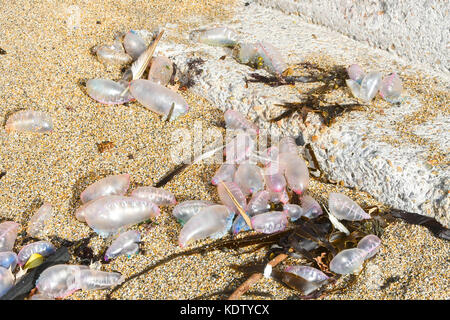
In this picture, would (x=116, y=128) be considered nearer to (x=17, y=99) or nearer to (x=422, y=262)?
(x=17, y=99)

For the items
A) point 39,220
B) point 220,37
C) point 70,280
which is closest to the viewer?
point 70,280

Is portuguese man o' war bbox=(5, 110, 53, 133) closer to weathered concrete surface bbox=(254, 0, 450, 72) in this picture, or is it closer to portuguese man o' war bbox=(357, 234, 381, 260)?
portuguese man o' war bbox=(357, 234, 381, 260)

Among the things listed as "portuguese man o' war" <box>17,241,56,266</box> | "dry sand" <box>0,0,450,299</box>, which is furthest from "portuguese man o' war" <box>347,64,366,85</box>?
"portuguese man o' war" <box>17,241,56,266</box>

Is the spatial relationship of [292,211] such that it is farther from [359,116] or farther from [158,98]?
[158,98]

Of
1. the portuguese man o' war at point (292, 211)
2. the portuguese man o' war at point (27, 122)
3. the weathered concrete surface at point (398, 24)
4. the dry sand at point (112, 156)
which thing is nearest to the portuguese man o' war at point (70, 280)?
the dry sand at point (112, 156)

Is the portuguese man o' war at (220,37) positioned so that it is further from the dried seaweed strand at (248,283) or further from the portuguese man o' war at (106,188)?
the dried seaweed strand at (248,283)

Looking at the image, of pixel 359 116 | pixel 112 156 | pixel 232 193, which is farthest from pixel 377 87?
pixel 112 156
